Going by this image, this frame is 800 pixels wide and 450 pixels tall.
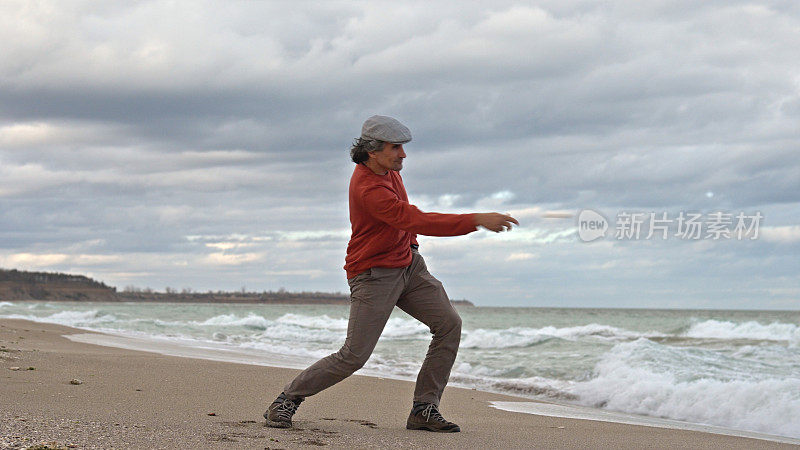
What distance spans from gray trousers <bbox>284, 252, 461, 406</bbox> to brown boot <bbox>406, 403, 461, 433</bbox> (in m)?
0.05

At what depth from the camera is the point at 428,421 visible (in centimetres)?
473

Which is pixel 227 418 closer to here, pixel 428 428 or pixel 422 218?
pixel 428 428

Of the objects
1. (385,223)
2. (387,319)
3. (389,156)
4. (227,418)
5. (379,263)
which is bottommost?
(227,418)

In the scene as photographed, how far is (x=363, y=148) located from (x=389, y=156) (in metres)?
0.17

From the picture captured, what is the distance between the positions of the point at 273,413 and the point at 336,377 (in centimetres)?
40

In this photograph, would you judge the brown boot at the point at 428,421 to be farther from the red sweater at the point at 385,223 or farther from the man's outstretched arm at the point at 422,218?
the man's outstretched arm at the point at 422,218

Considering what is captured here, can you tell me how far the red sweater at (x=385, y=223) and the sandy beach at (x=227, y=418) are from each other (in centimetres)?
100

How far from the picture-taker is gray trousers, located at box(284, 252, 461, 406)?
4500mm

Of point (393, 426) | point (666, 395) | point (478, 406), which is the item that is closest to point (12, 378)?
point (393, 426)

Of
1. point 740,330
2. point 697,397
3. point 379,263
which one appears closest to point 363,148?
point 379,263

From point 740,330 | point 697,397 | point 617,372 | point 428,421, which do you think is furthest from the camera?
point 740,330

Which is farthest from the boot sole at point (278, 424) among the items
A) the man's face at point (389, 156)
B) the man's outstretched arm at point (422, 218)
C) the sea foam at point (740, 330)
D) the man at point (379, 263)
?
the sea foam at point (740, 330)

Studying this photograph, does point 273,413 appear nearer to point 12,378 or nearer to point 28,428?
point 28,428

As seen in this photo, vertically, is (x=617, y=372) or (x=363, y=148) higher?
(x=363, y=148)
